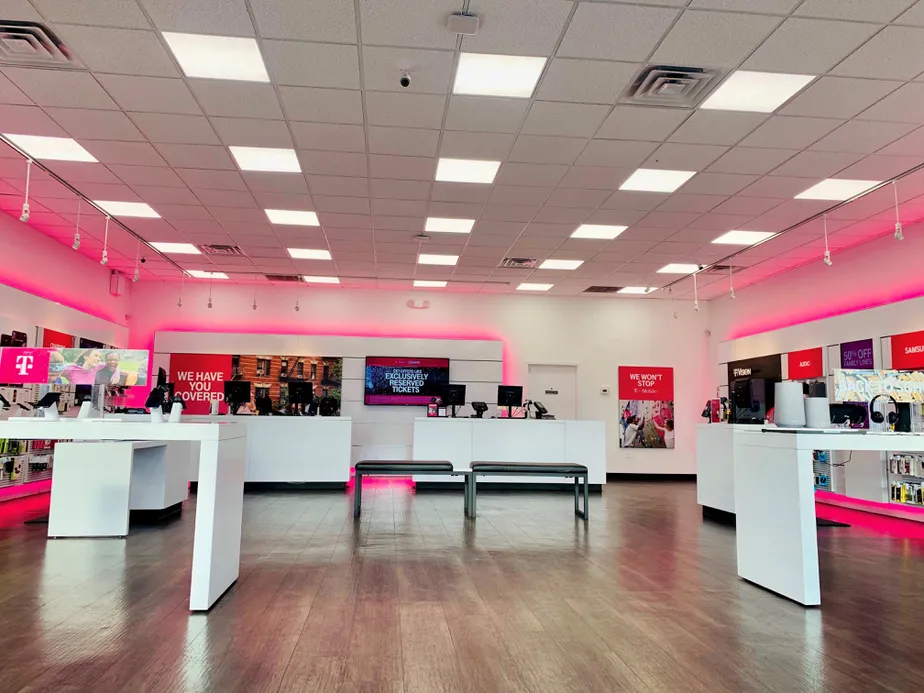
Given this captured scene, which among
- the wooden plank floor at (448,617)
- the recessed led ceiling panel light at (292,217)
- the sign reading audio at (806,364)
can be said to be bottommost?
the wooden plank floor at (448,617)

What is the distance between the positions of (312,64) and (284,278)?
24.0 feet

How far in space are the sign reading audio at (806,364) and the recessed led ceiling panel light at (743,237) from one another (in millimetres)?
1967

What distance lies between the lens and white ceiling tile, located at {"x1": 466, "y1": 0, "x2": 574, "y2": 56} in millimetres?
3857

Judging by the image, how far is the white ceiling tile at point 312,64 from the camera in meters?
4.29

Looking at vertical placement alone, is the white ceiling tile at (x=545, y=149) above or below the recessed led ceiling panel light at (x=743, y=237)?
above

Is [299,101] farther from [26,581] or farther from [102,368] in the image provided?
[26,581]

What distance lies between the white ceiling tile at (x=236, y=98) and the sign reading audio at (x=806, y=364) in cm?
795

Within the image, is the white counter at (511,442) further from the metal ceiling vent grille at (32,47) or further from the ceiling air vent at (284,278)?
the metal ceiling vent grille at (32,47)

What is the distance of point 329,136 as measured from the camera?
18.5ft

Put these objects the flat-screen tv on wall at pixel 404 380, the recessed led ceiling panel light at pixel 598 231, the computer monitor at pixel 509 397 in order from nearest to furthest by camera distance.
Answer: the recessed led ceiling panel light at pixel 598 231, the computer monitor at pixel 509 397, the flat-screen tv on wall at pixel 404 380

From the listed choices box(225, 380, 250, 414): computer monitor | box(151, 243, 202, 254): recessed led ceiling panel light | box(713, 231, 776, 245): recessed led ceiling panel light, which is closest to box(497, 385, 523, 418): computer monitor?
box(713, 231, 776, 245): recessed led ceiling panel light

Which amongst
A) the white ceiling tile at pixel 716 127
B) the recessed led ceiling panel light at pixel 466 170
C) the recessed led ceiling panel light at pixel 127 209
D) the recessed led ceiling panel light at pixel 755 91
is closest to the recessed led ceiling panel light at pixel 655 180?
the white ceiling tile at pixel 716 127

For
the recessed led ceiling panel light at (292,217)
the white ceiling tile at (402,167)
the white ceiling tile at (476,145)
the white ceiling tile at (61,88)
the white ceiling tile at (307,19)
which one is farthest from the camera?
the recessed led ceiling panel light at (292,217)

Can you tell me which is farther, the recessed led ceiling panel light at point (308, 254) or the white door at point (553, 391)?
the white door at point (553, 391)
